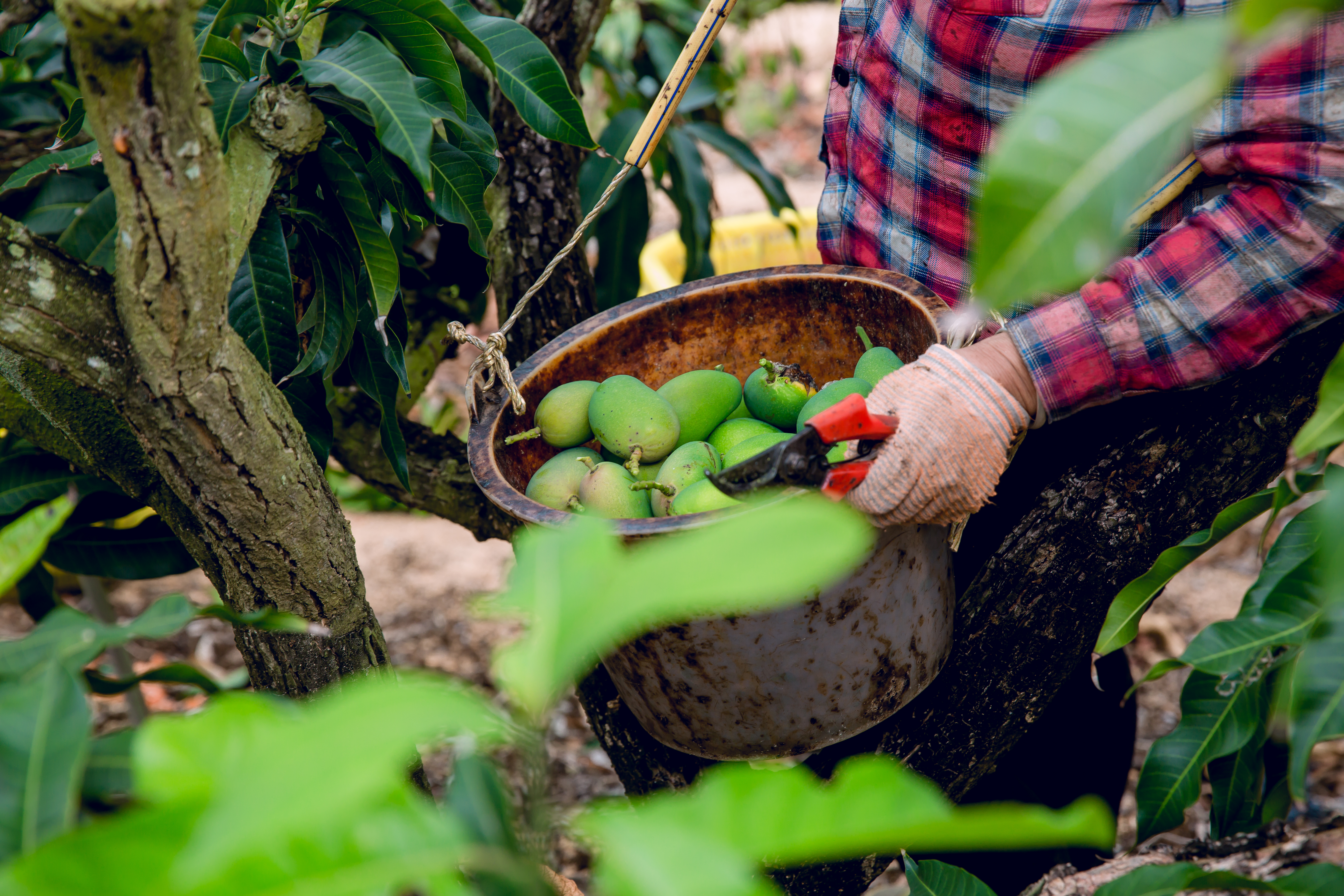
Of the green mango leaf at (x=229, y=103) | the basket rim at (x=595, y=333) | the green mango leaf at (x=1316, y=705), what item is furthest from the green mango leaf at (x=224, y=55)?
the green mango leaf at (x=1316, y=705)

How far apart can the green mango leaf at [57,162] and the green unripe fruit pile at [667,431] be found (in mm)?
483

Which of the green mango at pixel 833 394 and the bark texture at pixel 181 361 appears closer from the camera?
the bark texture at pixel 181 361

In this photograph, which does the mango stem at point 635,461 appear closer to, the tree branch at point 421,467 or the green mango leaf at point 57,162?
the tree branch at point 421,467

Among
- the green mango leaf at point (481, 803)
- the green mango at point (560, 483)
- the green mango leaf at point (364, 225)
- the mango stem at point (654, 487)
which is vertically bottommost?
the green mango at point (560, 483)

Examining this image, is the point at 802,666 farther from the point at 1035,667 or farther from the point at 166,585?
the point at 166,585

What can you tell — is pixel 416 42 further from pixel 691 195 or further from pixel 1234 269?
pixel 691 195

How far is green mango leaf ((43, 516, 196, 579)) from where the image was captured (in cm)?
120

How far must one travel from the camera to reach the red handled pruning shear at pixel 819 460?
0.78 meters

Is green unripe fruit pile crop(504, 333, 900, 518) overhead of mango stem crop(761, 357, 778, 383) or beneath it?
beneath

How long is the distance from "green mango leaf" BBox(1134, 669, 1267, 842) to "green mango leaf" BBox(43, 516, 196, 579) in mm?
1132

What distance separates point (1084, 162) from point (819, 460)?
51 centimetres

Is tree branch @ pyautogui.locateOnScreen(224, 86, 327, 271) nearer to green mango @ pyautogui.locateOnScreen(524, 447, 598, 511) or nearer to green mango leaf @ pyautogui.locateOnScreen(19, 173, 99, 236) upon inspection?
A: green mango @ pyautogui.locateOnScreen(524, 447, 598, 511)

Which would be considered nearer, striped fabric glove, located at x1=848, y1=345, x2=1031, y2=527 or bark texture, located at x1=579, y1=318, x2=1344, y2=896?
striped fabric glove, located at x1=848, y1=345, x2=1031, y2=527

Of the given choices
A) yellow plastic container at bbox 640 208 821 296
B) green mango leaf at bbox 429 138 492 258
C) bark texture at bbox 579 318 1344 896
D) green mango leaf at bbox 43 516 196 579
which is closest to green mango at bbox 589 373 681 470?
green mango leaf at bbox 429 138 492 258
